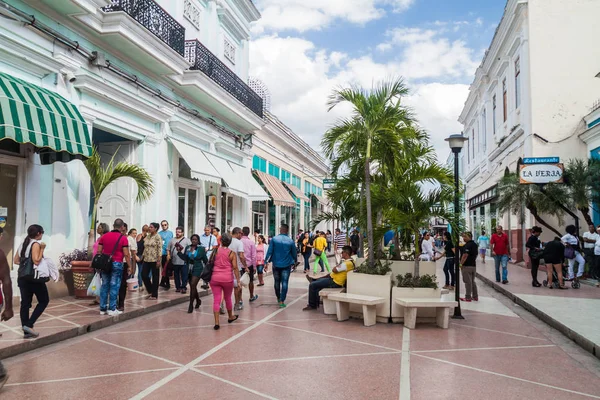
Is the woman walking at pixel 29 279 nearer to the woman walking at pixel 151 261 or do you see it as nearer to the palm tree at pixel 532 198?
the woman walking at pixel 151 261

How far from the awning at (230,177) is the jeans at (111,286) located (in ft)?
31.1

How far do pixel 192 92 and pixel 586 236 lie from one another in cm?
1293

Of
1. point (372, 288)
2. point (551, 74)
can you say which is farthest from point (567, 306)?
point (551, 74)

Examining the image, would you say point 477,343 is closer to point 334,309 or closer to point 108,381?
point 334,309

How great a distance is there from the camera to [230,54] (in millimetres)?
21500

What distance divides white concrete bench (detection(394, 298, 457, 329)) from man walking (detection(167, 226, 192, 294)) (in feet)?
18.0

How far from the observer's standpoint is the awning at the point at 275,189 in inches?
994

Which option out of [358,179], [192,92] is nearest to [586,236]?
[358,179]

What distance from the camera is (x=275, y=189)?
26594mm

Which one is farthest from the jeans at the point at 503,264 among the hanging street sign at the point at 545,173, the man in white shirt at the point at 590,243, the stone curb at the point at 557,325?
the hanging street sign at the point at 545,173

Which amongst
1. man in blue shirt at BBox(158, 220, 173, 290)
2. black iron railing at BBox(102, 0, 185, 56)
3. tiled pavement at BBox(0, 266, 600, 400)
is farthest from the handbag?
black iron railing at BBox(102, 0, 185, 56)

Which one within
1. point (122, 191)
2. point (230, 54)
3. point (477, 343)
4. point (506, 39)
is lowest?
point (477, 343)

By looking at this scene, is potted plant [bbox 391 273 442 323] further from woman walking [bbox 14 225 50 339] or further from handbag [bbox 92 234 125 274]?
woman walking [bbox 14 225 50 339]

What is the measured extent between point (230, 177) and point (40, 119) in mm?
10513
